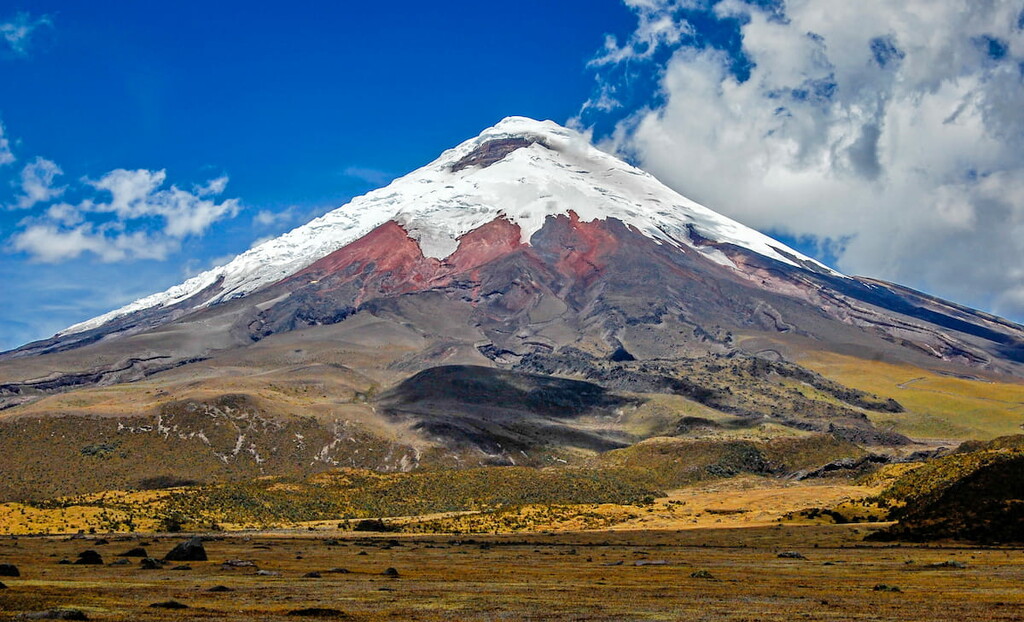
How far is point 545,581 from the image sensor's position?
A: 4466 cm

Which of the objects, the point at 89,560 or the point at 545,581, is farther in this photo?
the point at 89,560

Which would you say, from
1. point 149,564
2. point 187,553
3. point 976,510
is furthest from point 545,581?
point 976,510

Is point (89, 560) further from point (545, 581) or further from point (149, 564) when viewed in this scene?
point (545, 581)

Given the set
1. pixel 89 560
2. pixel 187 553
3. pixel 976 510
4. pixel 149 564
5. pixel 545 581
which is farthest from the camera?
pixel 976 510

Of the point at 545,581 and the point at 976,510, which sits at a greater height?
the point at 976,510

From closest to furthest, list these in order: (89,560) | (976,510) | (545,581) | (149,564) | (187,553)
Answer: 1. (545,581)
2. (149,564)
3. (89,560)
4. (187,553)
5. (976,510)

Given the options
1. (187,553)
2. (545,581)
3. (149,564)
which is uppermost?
(545,581)

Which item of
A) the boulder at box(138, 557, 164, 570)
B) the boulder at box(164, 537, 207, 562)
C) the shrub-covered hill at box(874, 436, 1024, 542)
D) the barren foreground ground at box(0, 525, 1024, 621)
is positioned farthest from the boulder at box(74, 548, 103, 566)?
the shrub-covered hill at box(874, 436, 1024, 542)

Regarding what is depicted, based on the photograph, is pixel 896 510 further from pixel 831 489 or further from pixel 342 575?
pixel 342 575

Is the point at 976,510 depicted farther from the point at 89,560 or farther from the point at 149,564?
the point at 89,560

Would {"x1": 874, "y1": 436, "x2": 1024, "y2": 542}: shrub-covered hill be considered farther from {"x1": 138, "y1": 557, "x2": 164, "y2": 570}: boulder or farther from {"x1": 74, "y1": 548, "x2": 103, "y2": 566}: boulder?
{"x1": 74, "y1": 548, "x2": 103, "y2": 566}: boulder

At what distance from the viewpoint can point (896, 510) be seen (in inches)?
3088

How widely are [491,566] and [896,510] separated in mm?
40921

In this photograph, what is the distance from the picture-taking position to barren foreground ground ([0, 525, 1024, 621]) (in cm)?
3136
